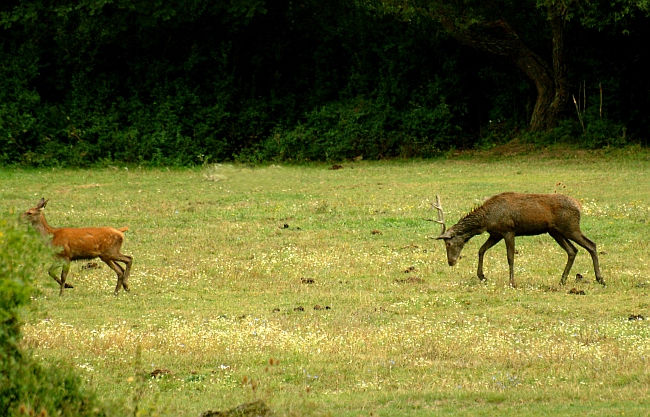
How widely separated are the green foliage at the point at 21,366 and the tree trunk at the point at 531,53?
25156 millimetres

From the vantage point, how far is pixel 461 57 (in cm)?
3422

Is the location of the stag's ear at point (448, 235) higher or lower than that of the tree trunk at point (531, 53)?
lower

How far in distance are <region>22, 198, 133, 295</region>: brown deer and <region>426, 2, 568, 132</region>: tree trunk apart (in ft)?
61.1

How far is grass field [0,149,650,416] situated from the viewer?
8414mm

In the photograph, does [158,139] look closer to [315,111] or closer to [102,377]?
[315,111]

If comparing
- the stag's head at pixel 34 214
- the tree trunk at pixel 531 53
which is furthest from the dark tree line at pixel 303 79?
the stag's head at pixel 34 214

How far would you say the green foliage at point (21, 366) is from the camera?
220 inches

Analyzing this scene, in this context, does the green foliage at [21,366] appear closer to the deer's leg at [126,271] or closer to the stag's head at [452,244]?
the deer's leg at [126,271]

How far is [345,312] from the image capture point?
39.0 ft

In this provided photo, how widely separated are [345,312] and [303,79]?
24.9 metres

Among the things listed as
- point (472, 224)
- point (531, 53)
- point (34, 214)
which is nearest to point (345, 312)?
point (472, 224)

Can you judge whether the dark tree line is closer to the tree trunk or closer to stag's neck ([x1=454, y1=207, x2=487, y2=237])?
the tree trunk

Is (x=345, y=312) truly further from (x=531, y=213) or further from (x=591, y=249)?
(x=591, y=249)

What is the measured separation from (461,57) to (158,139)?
1045cm
